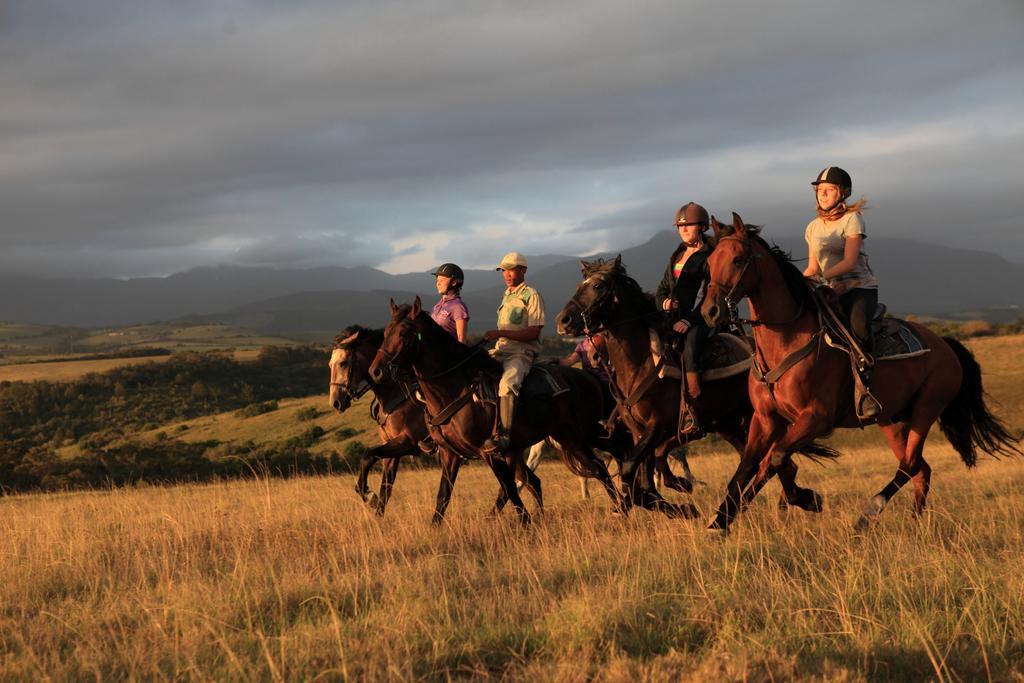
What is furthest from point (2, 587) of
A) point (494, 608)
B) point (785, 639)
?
point (785, 639)

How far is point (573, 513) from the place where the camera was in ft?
36.0

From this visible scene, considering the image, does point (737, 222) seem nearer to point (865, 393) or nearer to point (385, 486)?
point (865, 393)

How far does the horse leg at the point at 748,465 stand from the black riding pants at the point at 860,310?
1.24m

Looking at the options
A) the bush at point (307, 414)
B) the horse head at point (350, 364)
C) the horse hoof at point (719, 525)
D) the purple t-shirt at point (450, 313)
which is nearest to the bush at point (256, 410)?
the bush at point (307, 414)

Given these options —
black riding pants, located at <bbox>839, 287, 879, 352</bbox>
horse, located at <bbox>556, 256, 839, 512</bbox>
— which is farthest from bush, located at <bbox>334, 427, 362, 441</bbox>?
black riding pants, located at <bbox>839, 287, 879, 352</bbox>

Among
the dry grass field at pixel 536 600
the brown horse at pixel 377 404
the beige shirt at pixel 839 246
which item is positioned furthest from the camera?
the brown horse at pixel 377 404

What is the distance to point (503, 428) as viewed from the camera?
1034 cm

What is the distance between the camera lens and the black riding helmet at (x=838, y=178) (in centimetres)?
937

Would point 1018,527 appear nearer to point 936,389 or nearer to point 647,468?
point 936,389

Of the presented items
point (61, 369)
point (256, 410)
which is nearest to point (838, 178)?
point (256, 410)

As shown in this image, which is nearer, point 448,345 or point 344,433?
point 448,345

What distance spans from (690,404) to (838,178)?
9.49ft

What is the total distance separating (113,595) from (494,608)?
338 cm

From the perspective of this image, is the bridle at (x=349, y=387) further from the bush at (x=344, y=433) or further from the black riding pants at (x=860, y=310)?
the bush at (x=344, y=433)
